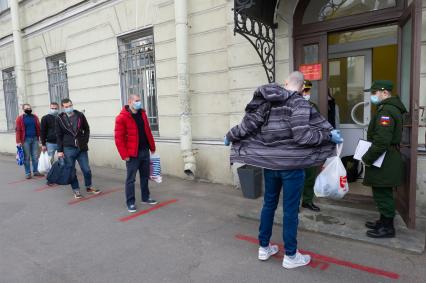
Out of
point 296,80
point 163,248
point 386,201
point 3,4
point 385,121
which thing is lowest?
point 163,248

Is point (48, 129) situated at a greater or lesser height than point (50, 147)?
greater

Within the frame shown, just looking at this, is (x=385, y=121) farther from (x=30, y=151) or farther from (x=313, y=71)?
(x=30, y=151)

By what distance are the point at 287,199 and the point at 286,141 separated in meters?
0.52

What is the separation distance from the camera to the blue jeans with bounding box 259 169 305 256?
2.93 meters

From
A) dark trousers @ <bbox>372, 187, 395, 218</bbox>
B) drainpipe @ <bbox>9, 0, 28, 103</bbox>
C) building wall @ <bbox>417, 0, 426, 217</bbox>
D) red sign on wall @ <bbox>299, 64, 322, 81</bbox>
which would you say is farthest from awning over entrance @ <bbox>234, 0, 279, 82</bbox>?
drainpipe @ <bbox>9, 0, 28, 103</bbox>

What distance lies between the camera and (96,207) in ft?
17.2

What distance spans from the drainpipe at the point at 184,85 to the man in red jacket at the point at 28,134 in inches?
141

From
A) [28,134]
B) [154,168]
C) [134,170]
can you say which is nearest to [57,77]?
[28,134]

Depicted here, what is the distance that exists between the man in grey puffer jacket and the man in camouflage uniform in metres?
0.73

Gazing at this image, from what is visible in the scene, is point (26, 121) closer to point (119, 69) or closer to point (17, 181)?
point (17, 181)

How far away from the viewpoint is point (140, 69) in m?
7.73

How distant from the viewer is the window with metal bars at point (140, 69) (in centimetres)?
750

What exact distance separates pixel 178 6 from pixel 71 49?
439 centimetres

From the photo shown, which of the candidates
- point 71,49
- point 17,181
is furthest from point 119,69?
point 17,181
